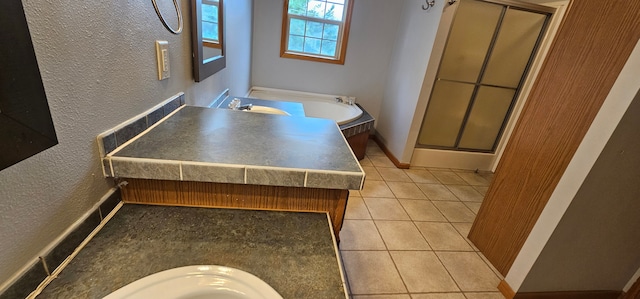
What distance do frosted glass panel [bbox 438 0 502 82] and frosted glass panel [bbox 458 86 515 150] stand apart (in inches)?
10.9

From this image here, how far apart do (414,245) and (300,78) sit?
2.53 metres

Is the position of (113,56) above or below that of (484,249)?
above

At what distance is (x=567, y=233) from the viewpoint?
1.28 metres

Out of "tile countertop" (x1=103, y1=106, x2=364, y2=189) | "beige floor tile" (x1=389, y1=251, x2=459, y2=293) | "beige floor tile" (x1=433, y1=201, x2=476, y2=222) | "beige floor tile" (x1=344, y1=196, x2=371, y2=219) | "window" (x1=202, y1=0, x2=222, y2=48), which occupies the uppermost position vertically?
"window" (x1=202, y1=0, x2=222, y2=48)

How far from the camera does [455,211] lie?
7.46ft

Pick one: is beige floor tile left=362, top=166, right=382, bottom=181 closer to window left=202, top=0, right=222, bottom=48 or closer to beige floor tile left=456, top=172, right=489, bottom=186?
beige floor tile left=456, top=172, right=489, bottom=186

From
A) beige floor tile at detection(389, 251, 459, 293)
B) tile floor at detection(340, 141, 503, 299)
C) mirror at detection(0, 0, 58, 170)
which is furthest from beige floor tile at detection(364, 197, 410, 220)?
mirror at detection(0, 0, 58, 170)

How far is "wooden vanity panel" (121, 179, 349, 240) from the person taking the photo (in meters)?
0.78

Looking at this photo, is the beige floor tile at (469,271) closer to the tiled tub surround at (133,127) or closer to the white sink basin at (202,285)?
the white sink basin at (202,285)

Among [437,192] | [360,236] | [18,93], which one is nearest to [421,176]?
[437,192]

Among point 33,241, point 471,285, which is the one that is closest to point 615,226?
point 471,285

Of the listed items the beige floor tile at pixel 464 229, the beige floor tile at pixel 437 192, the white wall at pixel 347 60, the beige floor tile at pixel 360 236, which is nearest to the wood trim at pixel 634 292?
the beige floor tile at pixel 464 229

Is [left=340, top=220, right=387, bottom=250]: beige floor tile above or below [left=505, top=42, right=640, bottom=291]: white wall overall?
below

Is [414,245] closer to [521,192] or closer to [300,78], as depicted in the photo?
[521,192]
